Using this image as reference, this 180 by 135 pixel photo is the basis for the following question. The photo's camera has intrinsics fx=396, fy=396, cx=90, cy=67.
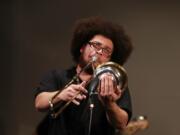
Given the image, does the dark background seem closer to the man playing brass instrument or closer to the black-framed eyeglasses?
the man playing brass instrument

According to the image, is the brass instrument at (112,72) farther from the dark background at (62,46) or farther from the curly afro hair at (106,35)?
the dark background at (62,46)

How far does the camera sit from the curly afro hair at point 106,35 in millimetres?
1918

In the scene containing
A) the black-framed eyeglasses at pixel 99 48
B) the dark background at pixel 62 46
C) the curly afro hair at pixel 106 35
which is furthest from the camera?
the dark background at pixel 62 46

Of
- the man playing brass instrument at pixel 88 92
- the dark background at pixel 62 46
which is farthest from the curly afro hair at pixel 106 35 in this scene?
the dark background at pixel 62 46

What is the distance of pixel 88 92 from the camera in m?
1.66

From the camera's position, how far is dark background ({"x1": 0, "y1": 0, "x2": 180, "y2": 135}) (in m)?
2.73

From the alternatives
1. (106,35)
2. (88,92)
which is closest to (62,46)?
(106,35)

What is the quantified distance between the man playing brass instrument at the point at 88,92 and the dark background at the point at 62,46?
80 centimetres

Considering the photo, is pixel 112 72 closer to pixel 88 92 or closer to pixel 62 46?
pixel 88 92

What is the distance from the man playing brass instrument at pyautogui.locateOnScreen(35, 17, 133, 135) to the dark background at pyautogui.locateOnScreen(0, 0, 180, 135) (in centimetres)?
80

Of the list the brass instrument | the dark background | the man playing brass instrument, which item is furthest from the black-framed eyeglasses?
the dark background

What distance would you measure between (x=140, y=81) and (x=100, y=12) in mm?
562

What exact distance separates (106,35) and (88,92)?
352 mm

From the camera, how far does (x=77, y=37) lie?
1.98 m
